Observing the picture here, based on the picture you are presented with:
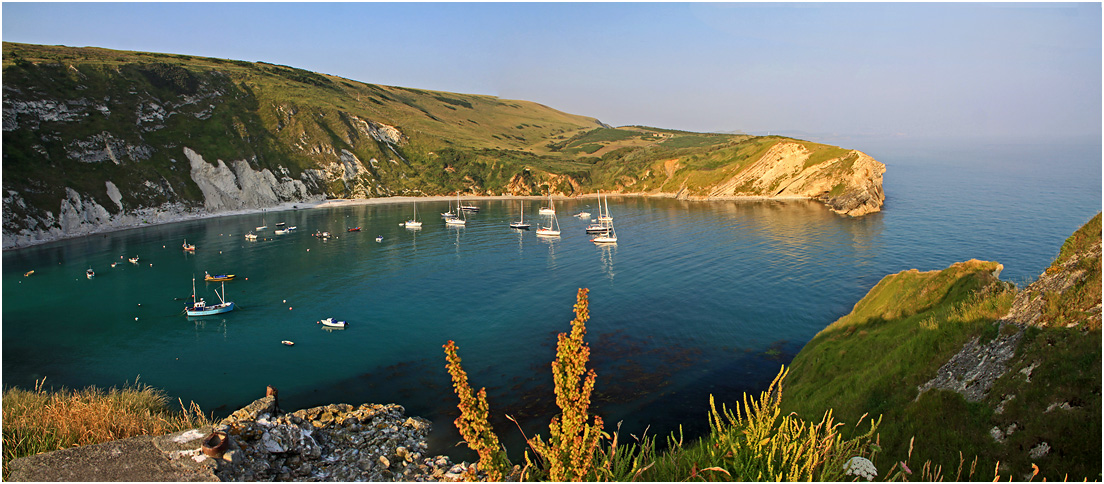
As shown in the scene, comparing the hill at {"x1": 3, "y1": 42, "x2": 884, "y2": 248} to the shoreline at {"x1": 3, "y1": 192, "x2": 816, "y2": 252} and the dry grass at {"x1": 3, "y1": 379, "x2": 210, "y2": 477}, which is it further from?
the dry grass at {"x1": 3, "y1": 379, "x2": 210, "y2": 477}

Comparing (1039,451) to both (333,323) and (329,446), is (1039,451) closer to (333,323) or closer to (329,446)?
(329,446)

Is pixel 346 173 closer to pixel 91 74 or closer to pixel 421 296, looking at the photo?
pixel 91 74

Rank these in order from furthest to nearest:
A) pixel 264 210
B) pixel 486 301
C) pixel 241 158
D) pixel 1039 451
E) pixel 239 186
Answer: pixel 241 158, pixel 239 186, pixel 264 210, pixel 486 301, pixel 1039 451

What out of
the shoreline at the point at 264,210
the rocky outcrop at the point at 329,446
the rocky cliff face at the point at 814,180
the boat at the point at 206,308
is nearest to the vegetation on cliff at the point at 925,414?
the rocky outcrop at the point at 329,446

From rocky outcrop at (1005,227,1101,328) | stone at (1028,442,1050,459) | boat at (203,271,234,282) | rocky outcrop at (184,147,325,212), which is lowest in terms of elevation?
boat at (203,271,234,282)

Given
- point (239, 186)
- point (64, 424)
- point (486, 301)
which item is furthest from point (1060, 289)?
point (239, 186)

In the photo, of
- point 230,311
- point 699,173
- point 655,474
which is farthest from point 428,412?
point 699,173

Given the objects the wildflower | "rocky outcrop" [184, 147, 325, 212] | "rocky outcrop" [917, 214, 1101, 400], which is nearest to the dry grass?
the wildflower
